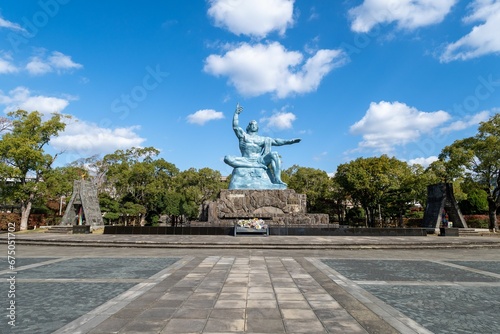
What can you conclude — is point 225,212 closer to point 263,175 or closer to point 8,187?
point 263,175

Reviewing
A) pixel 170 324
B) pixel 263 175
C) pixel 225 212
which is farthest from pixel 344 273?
pixel 263 175

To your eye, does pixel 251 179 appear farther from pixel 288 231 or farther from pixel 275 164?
pixel 288 231

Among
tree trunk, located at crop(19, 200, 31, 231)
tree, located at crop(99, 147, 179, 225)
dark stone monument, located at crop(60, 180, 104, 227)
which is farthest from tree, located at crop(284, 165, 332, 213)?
tree trunk, located at crop(19, 200, 31, 231)

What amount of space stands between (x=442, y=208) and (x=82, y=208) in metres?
27.3

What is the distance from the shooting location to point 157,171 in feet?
141

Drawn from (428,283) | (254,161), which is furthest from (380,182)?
(428,283)

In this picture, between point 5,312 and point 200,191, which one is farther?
point 200,191

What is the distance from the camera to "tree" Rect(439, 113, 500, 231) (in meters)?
25.5

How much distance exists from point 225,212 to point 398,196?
22611 mm

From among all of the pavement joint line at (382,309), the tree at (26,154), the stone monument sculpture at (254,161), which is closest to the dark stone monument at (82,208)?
the tree at (26,154)

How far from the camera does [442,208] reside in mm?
22328

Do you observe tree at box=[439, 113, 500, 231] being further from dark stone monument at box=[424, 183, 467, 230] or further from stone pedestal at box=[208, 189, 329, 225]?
stone pedestal at box=[208, 189, 329, 225]

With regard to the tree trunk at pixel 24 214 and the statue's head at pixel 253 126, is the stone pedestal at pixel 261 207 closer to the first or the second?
the statue's head at pixel 253 126

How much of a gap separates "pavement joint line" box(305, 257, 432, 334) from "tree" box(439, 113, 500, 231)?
81.6 feet
